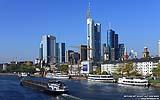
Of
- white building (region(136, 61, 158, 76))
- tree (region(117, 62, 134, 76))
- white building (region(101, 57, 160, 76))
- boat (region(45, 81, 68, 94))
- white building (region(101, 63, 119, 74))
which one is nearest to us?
boat (region(45, 81, 68, 94))

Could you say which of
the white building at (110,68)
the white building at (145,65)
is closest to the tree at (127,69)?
the white building at (145,65)

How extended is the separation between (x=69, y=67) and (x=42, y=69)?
750 inches

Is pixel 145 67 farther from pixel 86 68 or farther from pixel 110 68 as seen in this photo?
pixel 86 68

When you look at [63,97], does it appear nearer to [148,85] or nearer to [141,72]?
[148,85]

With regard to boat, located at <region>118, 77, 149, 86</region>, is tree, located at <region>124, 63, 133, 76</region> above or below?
above

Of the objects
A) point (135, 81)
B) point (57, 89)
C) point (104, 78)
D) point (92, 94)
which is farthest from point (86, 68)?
point (92, 94)

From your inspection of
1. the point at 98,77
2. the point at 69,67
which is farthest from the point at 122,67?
the point at 69,67

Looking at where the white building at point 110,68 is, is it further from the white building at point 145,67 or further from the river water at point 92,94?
the river water at point 92,94

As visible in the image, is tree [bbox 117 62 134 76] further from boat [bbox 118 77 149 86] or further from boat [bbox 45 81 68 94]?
boat [bbox 45 81 68 94]

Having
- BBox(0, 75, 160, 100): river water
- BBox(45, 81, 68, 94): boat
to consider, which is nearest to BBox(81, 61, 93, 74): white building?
BBox(0, 75, 160, 100): river water

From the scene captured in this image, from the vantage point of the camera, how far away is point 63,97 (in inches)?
2127

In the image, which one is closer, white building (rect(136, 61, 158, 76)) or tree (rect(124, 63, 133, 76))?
tree (rect(124, 63, 133, 76))

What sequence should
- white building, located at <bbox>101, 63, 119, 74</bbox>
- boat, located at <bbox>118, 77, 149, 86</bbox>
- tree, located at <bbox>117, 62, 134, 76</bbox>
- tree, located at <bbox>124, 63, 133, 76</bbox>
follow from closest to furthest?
boat, located at <bbox>118, 77, 149, 86</bbox>
tree, located at <bbox>117, 62, 134, 76</bbox>
tree, located at <bbox>124, 63, 133, 76</bbox>
white building, located at <bbox>101, 63, 119, 74</bbox>

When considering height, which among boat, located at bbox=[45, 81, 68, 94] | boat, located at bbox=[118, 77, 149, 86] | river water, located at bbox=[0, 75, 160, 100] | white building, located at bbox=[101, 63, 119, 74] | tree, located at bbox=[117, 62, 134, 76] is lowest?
river water, located at bbox=[0, 75, 160, 100]
